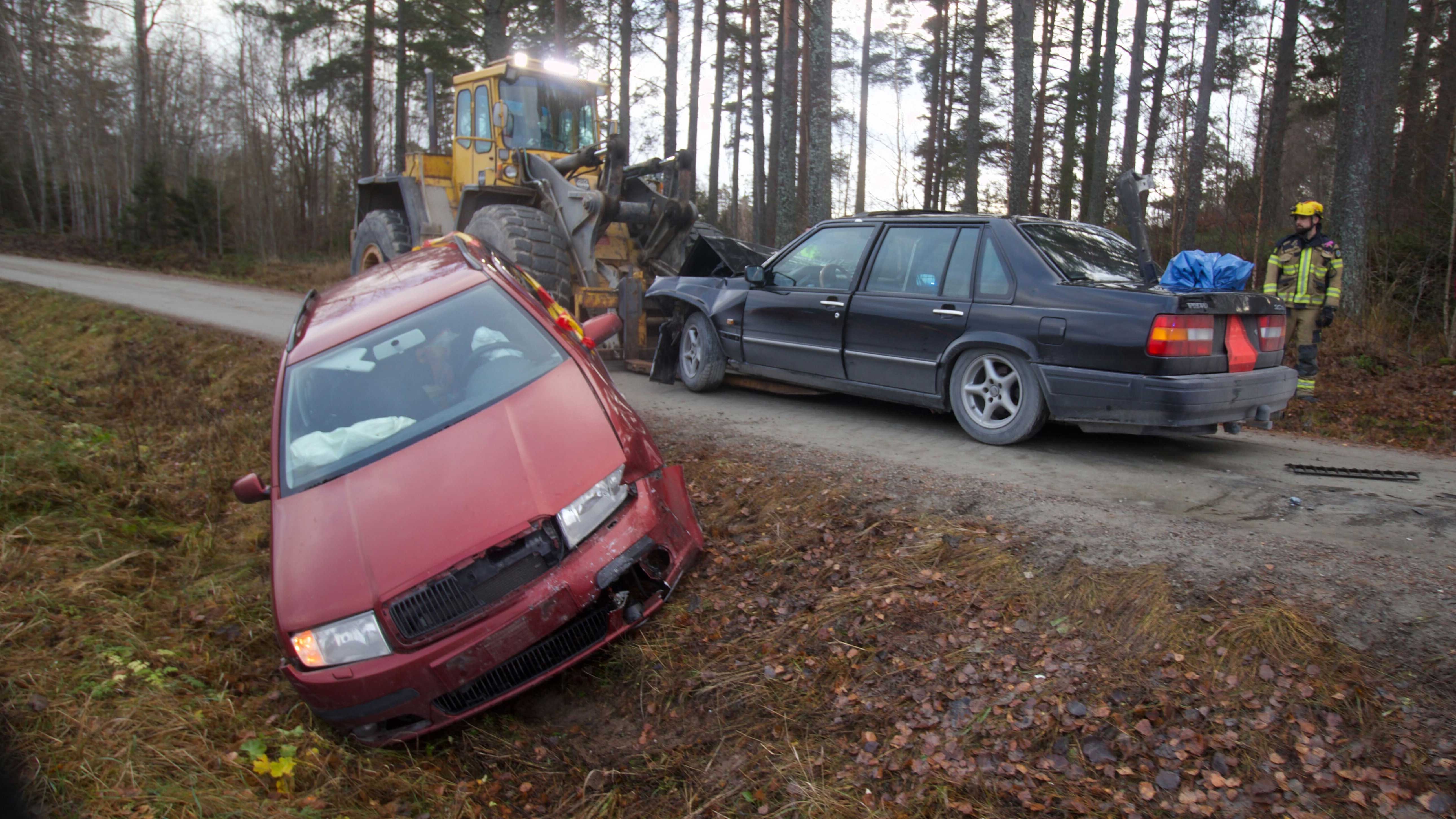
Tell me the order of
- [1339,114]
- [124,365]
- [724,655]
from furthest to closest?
[1339,114], [124,365], [724,655]

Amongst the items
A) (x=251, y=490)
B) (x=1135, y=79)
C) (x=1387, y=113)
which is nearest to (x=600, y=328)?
(x=251, y=490)

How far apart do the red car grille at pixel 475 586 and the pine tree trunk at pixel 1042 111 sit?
23.9m

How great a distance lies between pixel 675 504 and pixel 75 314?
13.7 metres

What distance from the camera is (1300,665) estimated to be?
3057 mm

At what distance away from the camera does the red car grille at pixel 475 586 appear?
340cm

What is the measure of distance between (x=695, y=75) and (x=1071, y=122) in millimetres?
10645

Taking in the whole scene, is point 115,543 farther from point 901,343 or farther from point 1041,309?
point 1041,309

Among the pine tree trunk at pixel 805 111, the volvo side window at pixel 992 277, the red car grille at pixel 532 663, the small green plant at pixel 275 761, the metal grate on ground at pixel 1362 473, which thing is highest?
the pine tree trunk at pixel 805 111

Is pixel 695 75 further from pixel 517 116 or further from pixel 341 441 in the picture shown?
pixel 341 441

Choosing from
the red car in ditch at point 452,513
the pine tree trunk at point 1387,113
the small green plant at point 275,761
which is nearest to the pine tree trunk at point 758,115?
the pine tree trunk at point 1387,113

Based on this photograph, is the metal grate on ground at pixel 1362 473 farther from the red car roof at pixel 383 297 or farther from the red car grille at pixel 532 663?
the red car roof at pixel 383 297

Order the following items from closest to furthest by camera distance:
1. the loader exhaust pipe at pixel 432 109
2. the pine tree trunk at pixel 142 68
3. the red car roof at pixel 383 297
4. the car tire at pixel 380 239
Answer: the red car roof at pixel 383 297
the loader exhaust pipe at pixel 432 109
the car tire at pixel 380 239
the pine tree trunk at pixel 142 68

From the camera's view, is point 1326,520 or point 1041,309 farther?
point 1041,309

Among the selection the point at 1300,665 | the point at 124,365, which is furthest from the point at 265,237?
the point at 1300,665
